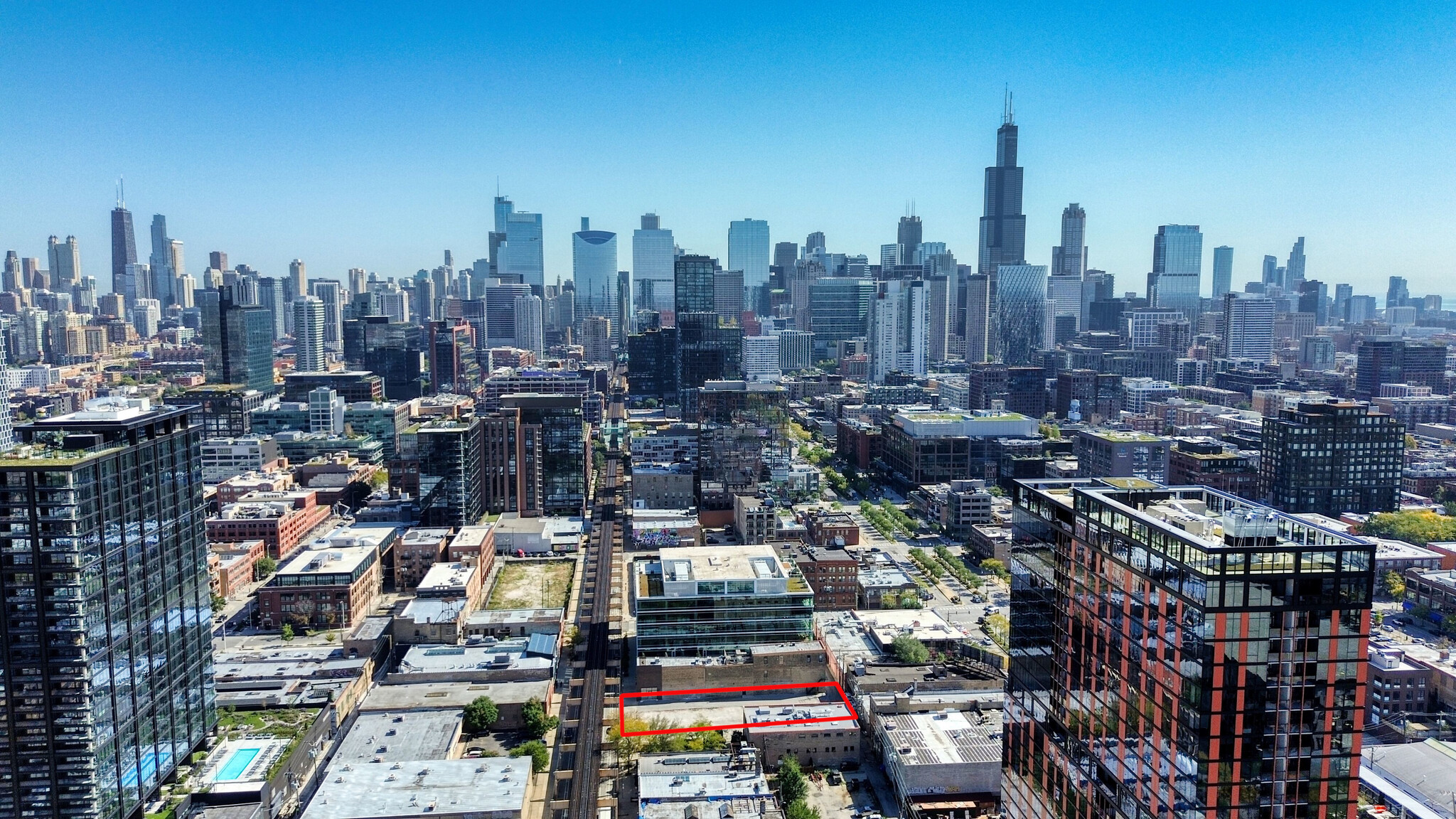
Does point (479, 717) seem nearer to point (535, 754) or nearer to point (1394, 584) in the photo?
point (535, 754)

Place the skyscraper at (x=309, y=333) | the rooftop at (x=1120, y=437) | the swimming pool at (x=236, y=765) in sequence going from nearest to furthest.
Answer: the swimming pool at (x=236, y=765)
the rooftop at (x=1120, y=437)
the skyscraper at (x=309, y=333)

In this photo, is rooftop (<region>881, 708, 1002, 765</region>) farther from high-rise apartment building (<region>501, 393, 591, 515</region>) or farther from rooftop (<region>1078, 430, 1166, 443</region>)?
rooftop (<region>1078, 430, 1166, 443</region>)

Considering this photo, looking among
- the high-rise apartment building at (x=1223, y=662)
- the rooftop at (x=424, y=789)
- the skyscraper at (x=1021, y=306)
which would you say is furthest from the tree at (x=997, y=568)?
the skyscraper at (x=1021, y=306)

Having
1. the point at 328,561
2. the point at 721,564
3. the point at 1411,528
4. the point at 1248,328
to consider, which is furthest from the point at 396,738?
the point at 1248,328

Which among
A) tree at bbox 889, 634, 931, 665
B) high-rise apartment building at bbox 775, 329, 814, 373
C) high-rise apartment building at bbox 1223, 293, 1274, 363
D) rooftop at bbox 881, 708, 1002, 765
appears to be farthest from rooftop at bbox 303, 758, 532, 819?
high-rise apartment building at bbox 1223, 293, 1274, 363

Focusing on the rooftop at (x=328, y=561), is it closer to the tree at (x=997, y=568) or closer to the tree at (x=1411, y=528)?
the tree at (x=997, y=568)

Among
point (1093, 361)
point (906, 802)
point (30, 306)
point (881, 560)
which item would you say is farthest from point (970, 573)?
point (30, 306)
